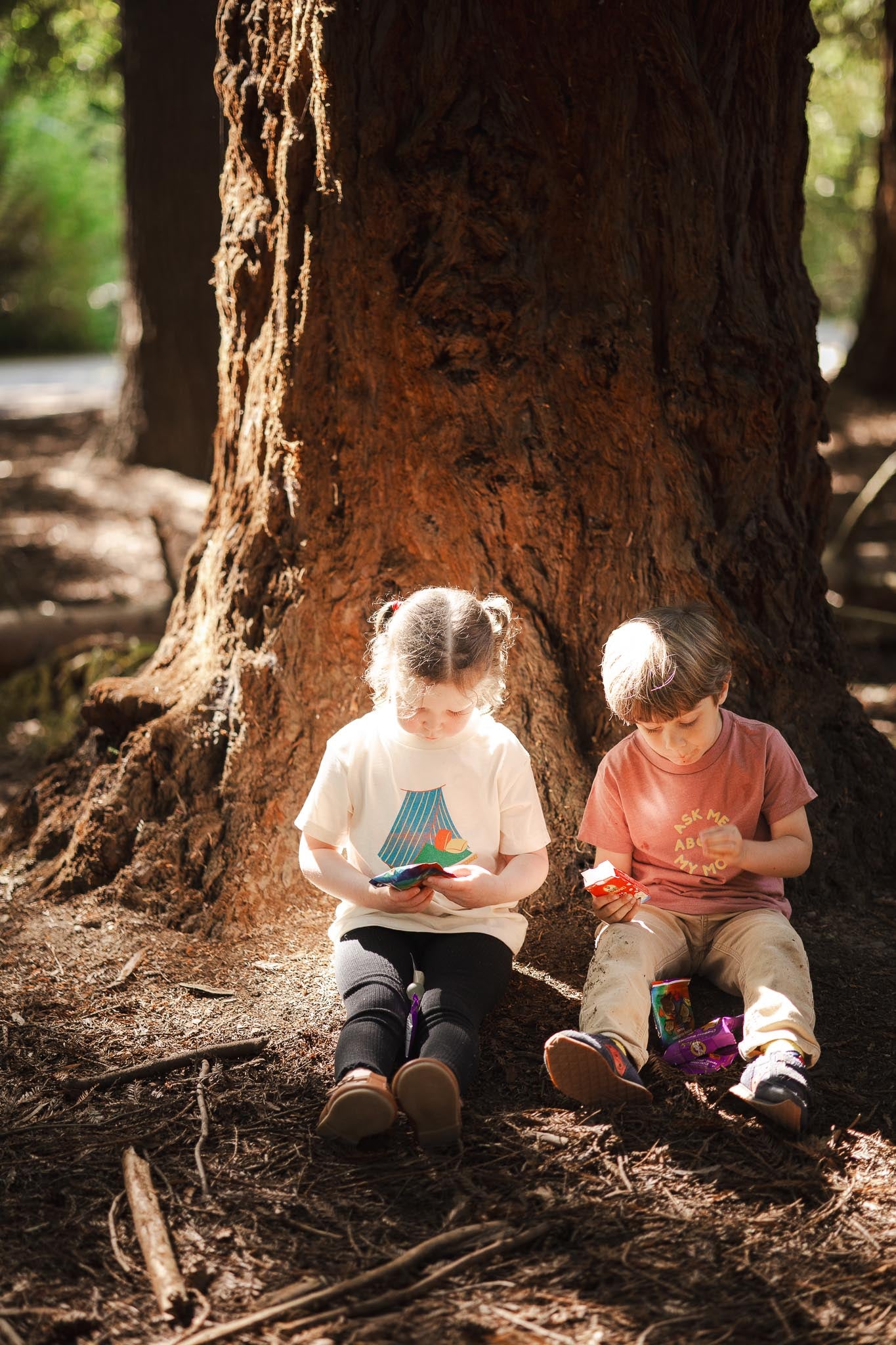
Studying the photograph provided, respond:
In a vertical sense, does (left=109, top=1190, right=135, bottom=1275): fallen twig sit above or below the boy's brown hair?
below

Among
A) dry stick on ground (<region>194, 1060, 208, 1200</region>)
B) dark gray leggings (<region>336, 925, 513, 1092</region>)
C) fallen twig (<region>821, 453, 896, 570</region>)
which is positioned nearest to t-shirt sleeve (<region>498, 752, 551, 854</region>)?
dark gray leggings (<region>336, 925, 513, 1092</region>)

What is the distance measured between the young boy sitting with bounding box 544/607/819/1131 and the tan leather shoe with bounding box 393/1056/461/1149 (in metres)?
0.29

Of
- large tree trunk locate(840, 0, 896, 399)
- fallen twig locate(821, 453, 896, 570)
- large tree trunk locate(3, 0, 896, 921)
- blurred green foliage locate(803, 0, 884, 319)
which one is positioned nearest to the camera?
large tree trunk locate(3, 0, 896, 921)

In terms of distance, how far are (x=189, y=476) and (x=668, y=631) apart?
7.01 meters

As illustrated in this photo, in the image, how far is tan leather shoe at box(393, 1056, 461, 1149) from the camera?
250cm

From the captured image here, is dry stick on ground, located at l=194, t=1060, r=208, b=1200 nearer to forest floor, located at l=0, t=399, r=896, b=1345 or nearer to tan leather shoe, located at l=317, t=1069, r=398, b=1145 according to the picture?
forest floor, located at l=0, t=399, r=896, b=1345

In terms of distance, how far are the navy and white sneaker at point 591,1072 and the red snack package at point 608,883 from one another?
421 millimetres

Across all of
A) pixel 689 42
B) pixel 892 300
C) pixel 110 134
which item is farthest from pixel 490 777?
pixel 110 134

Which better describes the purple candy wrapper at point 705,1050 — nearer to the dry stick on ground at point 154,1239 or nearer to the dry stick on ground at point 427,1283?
the dry stick on ground at point 427,1283

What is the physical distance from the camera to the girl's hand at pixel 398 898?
2859 mm

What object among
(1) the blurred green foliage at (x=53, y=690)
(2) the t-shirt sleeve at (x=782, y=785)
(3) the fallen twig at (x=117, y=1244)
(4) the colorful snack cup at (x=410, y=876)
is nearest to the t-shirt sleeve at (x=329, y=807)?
(4) the colorful snack cup at (x=410, y=876)

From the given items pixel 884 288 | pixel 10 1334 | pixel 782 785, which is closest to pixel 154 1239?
pixel 10 1334

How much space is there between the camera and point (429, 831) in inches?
121

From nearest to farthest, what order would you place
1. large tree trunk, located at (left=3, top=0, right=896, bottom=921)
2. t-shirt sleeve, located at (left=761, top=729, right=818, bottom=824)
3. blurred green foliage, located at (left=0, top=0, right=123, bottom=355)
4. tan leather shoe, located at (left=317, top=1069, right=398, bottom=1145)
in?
1. tan leather shoe, located at (left=317, top=1069, right=398, bottom=1145)
2. t-shirt sleeve, located at (left=761, top=729, right=818, bottom=824)
3. large tree trunk, located at (left=3, top=0, right=896, bottom=921)
4. blurred green foliage, located at (left=0, top=0, right=123, bottom=355)
